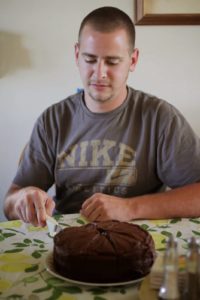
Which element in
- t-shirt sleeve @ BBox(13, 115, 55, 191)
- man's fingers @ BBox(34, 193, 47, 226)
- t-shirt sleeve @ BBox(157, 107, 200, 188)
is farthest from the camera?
t-shirt sleeve @ BBox(13, 115, 55, 191)

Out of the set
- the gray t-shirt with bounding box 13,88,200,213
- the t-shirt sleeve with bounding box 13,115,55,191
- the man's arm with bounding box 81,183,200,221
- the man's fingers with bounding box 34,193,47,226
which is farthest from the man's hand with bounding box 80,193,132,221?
the t-shirt sleeve with bounding box 13,115,55,191

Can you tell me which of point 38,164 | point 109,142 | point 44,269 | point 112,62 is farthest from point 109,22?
point 44,269

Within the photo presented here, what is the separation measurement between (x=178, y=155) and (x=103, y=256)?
0.61 meters

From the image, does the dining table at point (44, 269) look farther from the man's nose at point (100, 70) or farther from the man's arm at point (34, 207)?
the man's nose at point (100, 70)

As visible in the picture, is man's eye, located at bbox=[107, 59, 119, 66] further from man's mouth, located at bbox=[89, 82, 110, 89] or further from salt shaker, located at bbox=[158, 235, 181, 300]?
salt shaker, located at bbox=[158, 235, 181, 300]

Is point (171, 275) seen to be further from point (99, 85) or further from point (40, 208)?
point (99, 85)

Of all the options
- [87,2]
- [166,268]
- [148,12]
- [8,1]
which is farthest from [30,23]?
[166,268]

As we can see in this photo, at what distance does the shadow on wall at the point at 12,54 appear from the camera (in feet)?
6.47

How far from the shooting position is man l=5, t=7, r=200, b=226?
4.13 ft

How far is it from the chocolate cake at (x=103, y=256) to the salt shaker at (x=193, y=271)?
164mm

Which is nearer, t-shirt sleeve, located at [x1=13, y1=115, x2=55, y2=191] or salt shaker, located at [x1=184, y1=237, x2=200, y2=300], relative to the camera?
salt shaker, located at [x1=184, y1=237, x2=200, y2=300]

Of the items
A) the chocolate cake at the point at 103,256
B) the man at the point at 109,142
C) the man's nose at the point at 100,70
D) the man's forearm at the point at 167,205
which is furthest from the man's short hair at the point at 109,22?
the chocolate cake at the point at 103,256

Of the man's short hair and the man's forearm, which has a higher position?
the man's short hair

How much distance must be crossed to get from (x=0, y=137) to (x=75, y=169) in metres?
0.88
